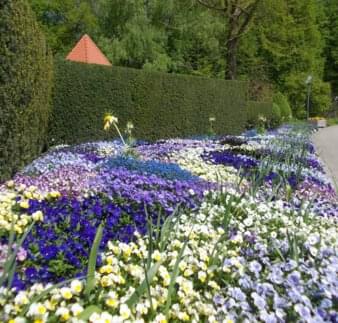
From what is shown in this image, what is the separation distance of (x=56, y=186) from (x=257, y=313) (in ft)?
8.53

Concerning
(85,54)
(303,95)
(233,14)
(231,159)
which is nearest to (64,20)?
(233,14)

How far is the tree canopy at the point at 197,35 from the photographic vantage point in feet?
74.3

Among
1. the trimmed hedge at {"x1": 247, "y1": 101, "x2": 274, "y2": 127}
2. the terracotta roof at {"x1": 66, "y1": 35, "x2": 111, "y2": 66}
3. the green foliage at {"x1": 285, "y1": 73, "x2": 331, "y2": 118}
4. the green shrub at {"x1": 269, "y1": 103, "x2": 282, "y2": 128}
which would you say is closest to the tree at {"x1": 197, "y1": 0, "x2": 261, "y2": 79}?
the trimmed hedge at {"x1": 247, "y1": 101, "x2": 274, "y2": 127}

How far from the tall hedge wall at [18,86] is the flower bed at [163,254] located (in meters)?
0.98

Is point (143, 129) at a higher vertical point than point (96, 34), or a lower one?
lower

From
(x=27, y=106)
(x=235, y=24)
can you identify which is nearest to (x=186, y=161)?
(x=27, y=106)

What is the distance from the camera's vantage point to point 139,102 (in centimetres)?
1140

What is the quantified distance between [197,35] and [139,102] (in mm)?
16572

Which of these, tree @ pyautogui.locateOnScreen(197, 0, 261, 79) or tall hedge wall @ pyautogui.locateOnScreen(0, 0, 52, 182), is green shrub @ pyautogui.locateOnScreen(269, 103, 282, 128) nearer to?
tree @ pyautogui.locateOnScreen(197, 0, 261, 79)

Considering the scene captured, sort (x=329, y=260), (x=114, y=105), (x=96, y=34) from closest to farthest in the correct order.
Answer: (x=329, y=260) → (x=114, y=105) → (x=96, y=34)

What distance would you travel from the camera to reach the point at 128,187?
4043 mm

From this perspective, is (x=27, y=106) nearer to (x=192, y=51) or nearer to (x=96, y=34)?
(x=96, y=34)

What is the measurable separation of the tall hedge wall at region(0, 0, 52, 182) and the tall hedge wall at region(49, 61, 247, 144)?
194 centimetres

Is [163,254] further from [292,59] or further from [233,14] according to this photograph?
[292,59]
